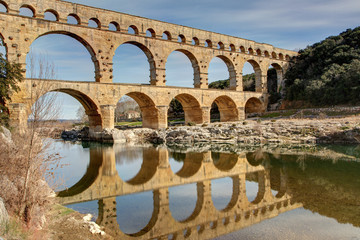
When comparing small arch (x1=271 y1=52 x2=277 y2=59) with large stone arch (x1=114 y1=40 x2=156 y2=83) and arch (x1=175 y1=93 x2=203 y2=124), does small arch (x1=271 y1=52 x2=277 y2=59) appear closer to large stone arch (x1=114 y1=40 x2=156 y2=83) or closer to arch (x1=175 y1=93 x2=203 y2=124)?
arch (x1=175 y1=93 x2=203 y2=124)

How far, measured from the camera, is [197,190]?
8.15 meters

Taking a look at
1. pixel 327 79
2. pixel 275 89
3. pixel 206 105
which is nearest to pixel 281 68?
pixel 275 89

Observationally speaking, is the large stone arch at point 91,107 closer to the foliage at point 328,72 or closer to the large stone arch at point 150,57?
the large stone arch at point 150,57

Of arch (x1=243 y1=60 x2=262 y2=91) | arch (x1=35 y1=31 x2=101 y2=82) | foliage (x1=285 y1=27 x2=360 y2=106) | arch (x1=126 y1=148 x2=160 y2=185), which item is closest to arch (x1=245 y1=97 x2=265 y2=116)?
arch (x1=243 y1=60 x2=262 y2=91)

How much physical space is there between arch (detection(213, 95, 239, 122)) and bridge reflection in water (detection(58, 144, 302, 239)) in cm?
1761

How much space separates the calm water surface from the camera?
5.37 meters

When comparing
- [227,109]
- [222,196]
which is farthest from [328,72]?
[222,196]

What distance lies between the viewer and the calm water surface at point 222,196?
5.37 metres

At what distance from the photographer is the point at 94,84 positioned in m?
22.0

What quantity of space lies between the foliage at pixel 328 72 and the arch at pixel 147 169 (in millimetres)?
20597

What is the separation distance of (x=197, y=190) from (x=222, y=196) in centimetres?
87

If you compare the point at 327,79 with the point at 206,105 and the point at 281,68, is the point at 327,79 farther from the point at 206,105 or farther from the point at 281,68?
the point at 206,105

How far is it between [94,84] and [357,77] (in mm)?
22630

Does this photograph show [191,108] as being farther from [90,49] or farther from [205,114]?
[90,49]
